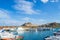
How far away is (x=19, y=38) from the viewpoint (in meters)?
6.04

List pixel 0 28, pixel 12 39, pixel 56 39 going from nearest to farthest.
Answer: pixel 56 39, pixel 12 39, pixel 0 28

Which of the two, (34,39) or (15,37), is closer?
(15,37)

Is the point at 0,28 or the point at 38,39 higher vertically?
the point at 0,28

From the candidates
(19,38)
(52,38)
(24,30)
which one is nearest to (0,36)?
(19,38)

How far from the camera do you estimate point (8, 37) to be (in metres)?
5.89

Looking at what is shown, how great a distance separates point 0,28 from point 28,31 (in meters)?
2.64

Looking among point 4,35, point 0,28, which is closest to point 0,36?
point 4,35

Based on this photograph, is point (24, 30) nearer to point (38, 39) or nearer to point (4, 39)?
point (38, 39)

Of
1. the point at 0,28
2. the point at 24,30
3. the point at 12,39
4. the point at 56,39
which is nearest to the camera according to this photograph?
the point at 56,39

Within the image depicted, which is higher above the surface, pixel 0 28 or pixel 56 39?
pixel 0 28

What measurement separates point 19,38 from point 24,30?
3.22 m

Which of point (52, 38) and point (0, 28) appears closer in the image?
point (52, 38)

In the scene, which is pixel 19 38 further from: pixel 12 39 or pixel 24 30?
pixel 24 30

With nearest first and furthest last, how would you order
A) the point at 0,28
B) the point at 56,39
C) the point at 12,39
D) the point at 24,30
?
the point at 56,39
the point at 12,39
the point at 0,28
the point at 24,30
